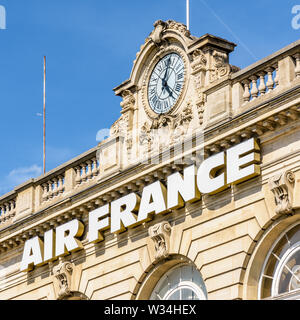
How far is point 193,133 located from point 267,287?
17.4ft

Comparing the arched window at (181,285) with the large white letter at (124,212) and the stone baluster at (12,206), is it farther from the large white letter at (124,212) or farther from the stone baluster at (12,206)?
the stone baluster at (12,206)

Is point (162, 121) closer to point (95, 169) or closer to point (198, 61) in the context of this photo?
point (198, 61)

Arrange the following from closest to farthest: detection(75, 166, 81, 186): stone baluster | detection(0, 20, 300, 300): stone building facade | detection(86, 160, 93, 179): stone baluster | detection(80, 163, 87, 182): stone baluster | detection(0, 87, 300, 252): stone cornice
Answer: detection(0, 87, 300, 252): stone cornice, detection(0, 20, 300, 300): stone building facade, detection(86, 160, 93, 179): stone baluster, detection(80, 163, 87, 182): stone baluster, detection(75, 166, 81, 186): stone baluster

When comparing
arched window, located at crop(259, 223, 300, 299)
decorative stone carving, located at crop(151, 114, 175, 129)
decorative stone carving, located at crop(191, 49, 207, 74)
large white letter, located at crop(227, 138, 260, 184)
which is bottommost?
arched window, located at crop(259, 223, 300, 299)

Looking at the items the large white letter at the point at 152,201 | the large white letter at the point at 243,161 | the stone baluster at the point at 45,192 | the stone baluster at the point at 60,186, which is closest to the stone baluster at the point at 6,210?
the stone baluster at the point at 45,192

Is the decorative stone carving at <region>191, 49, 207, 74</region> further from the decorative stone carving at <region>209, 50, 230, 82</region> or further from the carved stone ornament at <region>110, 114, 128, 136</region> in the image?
the carved stone ornament at <region>110, 114, 128, 136</region>

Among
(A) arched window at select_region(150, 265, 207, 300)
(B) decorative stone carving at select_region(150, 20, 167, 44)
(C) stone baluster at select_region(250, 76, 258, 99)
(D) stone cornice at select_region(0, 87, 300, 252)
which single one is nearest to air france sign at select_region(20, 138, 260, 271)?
(D) stone cornice at select_region(0, 87, 300, 252)

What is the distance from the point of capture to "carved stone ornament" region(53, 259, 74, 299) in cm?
4153

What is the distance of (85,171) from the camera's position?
1689 inches

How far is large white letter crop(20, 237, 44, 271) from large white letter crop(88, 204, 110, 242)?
299cm

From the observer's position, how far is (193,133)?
122 feet

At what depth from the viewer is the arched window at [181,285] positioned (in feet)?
122

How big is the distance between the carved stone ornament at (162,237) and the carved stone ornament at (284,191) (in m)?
4.76
